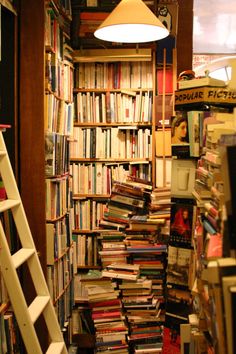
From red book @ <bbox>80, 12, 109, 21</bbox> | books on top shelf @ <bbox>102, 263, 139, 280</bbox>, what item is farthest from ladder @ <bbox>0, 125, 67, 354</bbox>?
red book @ <bbox>80, 12, 109, 21</bbox>

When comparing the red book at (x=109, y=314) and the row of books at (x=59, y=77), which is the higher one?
the row of books at (x=59, y=77)

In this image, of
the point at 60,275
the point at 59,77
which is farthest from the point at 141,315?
the point at 59,77

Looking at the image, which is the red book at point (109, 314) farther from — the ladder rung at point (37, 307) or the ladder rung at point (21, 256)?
the ladder rung at point (21, 256)

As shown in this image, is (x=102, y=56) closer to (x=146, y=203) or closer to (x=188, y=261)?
(x=146, y=203)

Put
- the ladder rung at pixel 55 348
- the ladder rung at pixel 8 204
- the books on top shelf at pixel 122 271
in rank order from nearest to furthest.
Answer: the ladder rung at pixel 8 204 → the ladder rung at pixel 55 348 → the books on top shelf at pixel 122 271

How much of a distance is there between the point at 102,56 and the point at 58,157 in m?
1.34

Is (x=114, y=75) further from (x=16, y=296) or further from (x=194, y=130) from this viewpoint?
(x=16, y=296)

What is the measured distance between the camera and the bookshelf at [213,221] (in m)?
1.35

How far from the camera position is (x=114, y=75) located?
182 inches

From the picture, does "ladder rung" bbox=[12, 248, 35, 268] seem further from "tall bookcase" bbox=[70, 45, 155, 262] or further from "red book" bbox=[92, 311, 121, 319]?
"tall bookcase" bbox=[70, 45, 155, 262]

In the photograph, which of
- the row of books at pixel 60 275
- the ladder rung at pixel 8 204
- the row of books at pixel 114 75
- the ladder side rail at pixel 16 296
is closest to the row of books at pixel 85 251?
the row of books at pixel 60 275

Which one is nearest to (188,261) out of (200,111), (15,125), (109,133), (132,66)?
(200,111)

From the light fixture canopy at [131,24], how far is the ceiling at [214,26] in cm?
231

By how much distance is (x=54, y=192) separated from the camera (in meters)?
3.55
